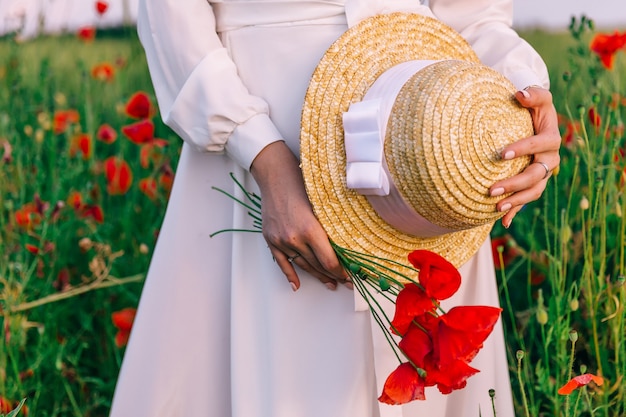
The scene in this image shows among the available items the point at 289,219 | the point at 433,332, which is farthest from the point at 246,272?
the point at 433,332

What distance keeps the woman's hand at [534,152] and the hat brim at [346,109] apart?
0.15 m

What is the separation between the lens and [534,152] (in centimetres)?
98

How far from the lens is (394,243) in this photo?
3.48 feet

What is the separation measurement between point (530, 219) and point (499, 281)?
168 millimetres

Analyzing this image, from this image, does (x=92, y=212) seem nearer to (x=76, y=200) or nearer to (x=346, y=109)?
(x=76, y=200)

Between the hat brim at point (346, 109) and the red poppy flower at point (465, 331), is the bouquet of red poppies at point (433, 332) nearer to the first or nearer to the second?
the red poppy flower at point (465, 331)

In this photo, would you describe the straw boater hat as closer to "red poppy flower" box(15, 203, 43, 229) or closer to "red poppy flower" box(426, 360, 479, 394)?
"red poppy flower" box(426, 360, 479, 394)

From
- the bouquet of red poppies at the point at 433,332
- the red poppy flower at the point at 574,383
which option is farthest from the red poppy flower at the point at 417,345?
the red poppy flower at the point at 574,383

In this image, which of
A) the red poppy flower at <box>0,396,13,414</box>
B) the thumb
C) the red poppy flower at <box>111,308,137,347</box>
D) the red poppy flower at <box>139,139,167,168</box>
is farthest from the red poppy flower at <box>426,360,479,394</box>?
the red poppy flower at <box>139,139,167,168</box>

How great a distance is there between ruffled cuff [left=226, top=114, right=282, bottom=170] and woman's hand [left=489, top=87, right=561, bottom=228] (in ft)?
0.97

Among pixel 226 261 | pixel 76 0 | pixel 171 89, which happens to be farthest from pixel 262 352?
pixel 76 0

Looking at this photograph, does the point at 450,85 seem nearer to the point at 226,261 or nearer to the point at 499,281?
the point at 226,261

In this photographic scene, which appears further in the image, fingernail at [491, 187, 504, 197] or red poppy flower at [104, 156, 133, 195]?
red poppy flower at [104, 156, 133, 195]

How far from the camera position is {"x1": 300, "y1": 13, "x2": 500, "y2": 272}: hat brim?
990 millimetres
